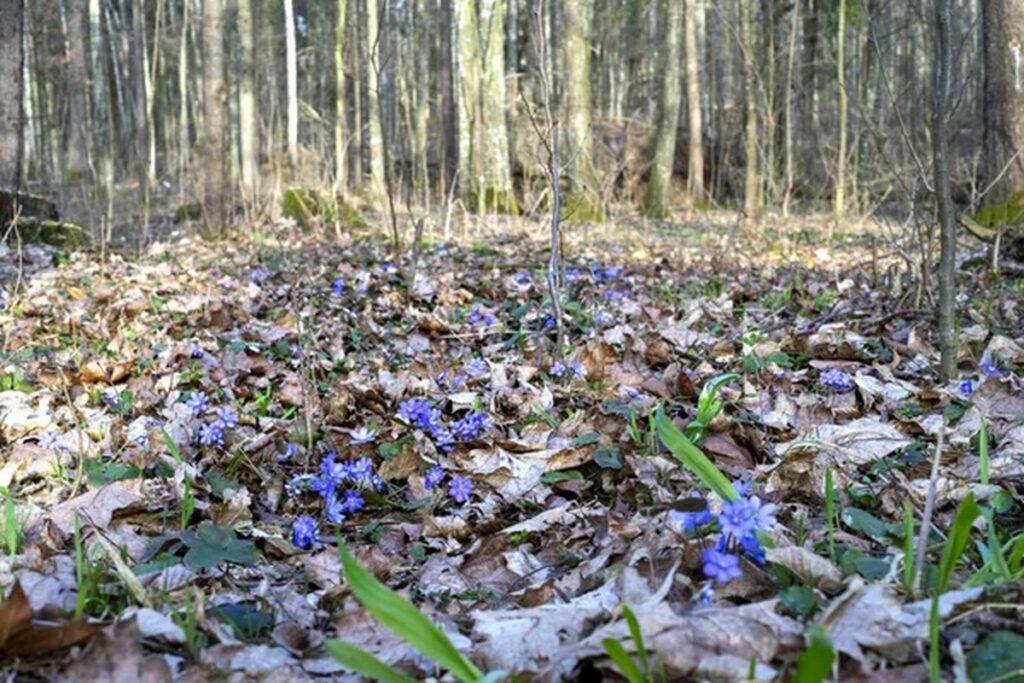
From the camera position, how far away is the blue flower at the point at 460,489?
81.8 inches

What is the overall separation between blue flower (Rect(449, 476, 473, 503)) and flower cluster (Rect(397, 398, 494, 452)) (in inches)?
11.7

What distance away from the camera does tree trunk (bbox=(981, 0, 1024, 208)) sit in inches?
243

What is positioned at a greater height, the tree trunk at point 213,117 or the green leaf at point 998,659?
the tree trunk at point 213,117

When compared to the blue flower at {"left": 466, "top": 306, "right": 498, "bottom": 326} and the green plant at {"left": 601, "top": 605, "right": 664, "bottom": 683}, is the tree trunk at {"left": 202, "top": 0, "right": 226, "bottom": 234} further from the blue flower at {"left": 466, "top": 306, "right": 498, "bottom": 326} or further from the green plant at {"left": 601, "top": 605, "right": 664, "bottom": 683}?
the green plant at {"left": 601, "top": 605, "right": 664, "bottom": 683}

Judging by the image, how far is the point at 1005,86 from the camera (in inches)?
249

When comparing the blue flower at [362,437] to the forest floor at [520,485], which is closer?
the forest floor at [520,485]

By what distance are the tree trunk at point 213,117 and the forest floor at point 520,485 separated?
15.1ft

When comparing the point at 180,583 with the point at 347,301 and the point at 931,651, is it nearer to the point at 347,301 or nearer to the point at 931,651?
the point at 931,651

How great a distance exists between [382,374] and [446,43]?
15137mm

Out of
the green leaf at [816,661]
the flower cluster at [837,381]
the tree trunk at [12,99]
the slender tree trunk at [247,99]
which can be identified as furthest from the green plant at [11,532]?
the slender tree trunk at [247,99]

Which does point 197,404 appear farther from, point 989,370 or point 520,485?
point 989,370

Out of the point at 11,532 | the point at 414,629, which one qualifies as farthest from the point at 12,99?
the point at 414,629

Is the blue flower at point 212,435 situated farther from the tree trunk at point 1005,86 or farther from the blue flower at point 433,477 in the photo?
the tree trunk at point 1005,86

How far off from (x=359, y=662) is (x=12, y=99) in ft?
28.2
